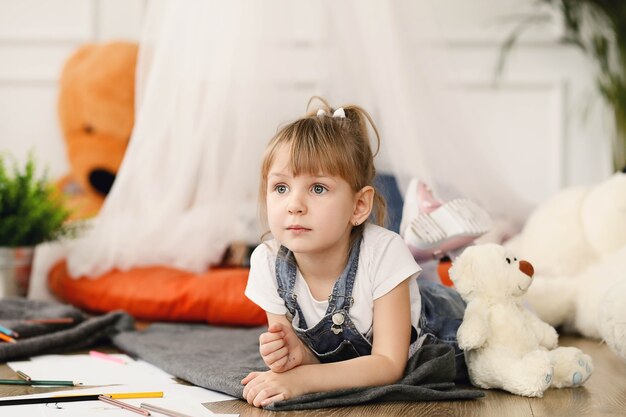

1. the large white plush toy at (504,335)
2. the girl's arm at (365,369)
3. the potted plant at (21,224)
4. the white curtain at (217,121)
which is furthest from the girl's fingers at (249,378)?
the potted plant at (21,224)

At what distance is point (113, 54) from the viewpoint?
297 cm

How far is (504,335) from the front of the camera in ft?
4.67

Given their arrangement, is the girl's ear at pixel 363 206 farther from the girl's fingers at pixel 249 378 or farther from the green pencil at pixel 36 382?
the green pencil at pixel 36 382

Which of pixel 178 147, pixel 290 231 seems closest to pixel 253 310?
pixel 178 147

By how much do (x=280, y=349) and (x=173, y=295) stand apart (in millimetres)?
913

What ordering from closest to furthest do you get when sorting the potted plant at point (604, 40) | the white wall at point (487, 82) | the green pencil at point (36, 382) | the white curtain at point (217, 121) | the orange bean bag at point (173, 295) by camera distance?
the green pencil at point (36, 382)
the orange bean bag at point (173, 295)
the white curtain at point (217, 121)
the potted plant at point (604, 40)
the white wall at point (487, 82)

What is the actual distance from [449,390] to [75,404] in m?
0.59

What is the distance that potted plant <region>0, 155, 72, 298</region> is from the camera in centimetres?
227

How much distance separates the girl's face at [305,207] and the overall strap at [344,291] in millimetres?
57

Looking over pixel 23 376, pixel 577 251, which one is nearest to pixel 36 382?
pixel 23 376

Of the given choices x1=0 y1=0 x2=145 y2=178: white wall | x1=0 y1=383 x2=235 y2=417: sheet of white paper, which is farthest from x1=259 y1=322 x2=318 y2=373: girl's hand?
x1=0 y1=0 x2=145 y2=178: white wall

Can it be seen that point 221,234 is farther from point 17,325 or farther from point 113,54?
point 113,54

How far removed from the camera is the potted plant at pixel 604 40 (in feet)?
10.1

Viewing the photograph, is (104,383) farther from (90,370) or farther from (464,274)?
(464,274)
